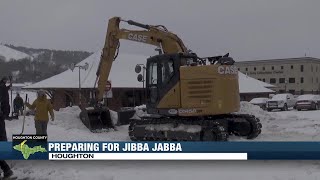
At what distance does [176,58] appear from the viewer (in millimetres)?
15633

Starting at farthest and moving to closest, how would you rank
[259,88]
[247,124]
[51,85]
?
[259,88] → [51,85] → [247,124]

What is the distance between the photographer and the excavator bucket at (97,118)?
19.0 m

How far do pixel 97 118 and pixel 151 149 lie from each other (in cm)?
989

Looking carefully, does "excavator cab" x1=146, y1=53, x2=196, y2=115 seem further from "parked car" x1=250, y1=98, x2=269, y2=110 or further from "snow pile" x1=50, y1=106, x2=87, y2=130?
"parked car" x1=250, y1=98, x2=269, y2=110

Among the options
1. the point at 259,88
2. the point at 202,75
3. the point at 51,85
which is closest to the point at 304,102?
the point at 259,88

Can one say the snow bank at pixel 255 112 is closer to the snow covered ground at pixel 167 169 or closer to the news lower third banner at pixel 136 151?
the snow covered ground at pixel 167 169

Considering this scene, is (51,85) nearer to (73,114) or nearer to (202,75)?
(73,114)

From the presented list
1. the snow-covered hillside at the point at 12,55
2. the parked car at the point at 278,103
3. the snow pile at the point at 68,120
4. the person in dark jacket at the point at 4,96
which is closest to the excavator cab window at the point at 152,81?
the snow pile at the point at 68,120

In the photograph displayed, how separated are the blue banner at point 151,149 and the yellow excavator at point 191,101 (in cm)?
445

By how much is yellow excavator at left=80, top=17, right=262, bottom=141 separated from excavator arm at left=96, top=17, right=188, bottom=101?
1.91 meters

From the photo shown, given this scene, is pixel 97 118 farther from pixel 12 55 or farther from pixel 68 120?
pixel 12 55

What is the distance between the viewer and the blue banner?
9.48 meters

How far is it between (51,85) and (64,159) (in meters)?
30.9

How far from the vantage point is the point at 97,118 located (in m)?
19.3
